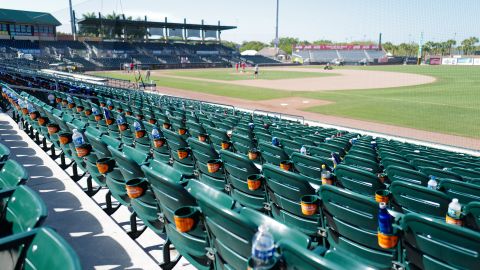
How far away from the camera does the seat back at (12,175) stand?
3.32 meters

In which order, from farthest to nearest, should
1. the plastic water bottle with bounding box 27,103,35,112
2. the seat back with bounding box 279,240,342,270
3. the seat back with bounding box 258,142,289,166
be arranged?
the plastic water bottle with bounding box 27,103,35,112
the seat back with bounding box 258,142,289,166
the seat back with bounding box 279,240,342,270

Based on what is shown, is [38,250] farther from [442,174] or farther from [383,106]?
[383,106]

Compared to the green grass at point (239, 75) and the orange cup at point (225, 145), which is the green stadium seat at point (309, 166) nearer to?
the orange cup at point (225, 145)

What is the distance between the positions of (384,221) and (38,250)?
7.76ft

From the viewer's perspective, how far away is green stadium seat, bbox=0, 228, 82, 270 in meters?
2.01

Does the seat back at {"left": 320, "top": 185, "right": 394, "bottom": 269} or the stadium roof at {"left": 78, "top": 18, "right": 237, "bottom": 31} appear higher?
the stadium roof at {"left": 78, "top": 18, "right": 237, "bottom": 31}

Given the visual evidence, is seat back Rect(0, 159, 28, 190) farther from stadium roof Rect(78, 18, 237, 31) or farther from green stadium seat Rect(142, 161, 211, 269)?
stadium roof Rect(78, 18, 237, 31)

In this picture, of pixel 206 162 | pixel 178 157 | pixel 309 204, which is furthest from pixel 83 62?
pixel 309 204

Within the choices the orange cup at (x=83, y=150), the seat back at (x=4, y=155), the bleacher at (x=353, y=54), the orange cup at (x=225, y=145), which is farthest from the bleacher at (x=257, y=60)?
the seat back at (x=4, y=155)

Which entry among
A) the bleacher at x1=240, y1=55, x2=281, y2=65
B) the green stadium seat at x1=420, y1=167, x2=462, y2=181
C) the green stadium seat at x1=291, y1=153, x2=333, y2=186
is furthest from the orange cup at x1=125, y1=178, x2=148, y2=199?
the bleacher at x1=240, y1=55, x2=281, y2=65

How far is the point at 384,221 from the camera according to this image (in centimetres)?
280

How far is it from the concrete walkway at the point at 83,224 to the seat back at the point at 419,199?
259 centimetres

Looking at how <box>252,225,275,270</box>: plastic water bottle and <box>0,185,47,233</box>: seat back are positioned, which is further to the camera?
<box>0,185,47,233</box>: seat back

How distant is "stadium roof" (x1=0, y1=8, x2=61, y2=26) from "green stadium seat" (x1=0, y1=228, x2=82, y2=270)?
7904cm
